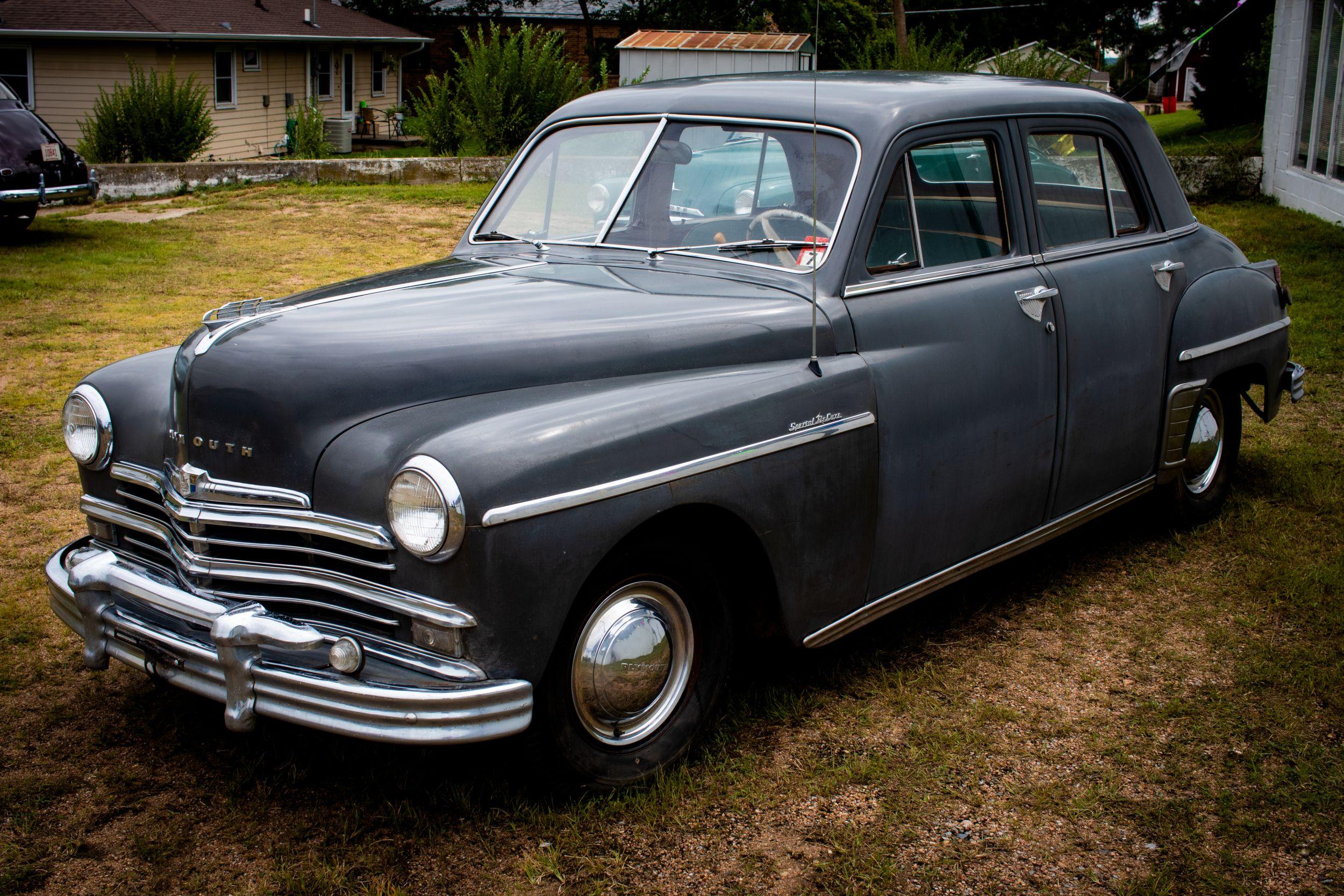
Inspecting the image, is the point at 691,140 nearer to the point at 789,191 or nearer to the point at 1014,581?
the point at 789,191

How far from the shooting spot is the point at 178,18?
2262 cm

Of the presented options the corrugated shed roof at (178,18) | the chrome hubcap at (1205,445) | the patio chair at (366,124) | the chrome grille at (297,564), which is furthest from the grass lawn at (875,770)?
the patio chair at (366,124)

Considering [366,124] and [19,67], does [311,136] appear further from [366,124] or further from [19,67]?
[366,124]

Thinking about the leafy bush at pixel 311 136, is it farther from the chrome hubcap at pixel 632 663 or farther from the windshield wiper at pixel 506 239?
the chrome hubcap at pixel 632 663

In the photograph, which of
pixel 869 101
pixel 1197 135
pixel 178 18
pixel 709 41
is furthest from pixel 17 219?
pixel 1197 135

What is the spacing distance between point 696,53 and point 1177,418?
12.9 meters

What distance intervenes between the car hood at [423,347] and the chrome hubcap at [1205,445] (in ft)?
7.37

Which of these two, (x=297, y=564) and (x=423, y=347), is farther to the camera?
(x=423, y=347)

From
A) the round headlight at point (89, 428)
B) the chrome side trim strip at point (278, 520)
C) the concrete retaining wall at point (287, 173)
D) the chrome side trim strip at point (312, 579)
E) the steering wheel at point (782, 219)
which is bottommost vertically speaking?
the chrome side trim strip at point (312, 579)

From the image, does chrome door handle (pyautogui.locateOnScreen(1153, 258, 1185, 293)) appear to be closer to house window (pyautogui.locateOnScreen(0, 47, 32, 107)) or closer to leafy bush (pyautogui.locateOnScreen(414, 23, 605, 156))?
leafy bush (pyautogui.locateOnScreen(414, 23, 605, 156))

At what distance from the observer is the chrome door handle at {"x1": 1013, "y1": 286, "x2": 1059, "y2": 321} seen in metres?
3.73

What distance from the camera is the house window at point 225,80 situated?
934 inches

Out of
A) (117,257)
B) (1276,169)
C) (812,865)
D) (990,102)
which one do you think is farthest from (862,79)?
(1276,169)

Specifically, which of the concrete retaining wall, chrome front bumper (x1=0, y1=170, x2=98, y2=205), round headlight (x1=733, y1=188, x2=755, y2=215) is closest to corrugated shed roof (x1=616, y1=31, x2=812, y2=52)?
the concrete retaining wall
